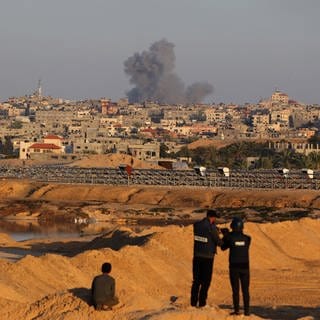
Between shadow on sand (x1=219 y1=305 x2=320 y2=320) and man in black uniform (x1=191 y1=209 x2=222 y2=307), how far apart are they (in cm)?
240

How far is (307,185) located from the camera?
2773 inches

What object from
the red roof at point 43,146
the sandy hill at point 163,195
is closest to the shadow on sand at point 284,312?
the sandy hill at point 163,195

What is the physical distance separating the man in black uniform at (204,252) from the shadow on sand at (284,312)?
2400mm

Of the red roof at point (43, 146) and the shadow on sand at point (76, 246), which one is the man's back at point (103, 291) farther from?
the red roof at point (43, 146)

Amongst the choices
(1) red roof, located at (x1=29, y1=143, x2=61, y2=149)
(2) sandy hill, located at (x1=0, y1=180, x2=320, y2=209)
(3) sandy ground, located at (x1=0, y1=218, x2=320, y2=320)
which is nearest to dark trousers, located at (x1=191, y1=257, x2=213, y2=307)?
(3) sandy ground, located at (x1=0, y1=218, x2=320, y2=320)

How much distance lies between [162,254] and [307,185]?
46.8m

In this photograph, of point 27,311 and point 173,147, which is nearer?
point 27,311

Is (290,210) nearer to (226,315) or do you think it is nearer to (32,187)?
(32,187)

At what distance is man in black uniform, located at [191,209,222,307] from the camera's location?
591 inches

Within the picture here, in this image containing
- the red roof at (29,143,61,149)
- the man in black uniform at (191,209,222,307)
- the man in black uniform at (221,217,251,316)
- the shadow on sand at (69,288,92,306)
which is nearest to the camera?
the shadow on sand at (69,288,92,306)

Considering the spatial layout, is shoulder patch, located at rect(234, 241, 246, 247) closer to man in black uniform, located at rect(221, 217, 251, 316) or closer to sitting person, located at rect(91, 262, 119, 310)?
man in black uniform, located at rect(221, 217, 251, 316)

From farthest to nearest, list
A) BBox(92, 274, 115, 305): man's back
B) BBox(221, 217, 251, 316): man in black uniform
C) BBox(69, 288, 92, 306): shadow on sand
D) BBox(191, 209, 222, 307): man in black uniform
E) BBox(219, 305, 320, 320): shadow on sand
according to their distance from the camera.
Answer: BBox(219, 305, 320, 320): shadow on sand → BBox(191, 209, 222, 307): man in black uniform → BBox(221, 217, 251, 316): man in black uniform → BBox(69, 288, 92, 306): shadow on sand → BBox(92, 274, 115, 305): man's back

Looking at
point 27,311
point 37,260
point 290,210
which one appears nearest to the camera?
point 27,311

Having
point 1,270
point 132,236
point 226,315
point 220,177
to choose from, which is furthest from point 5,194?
point 226,315
